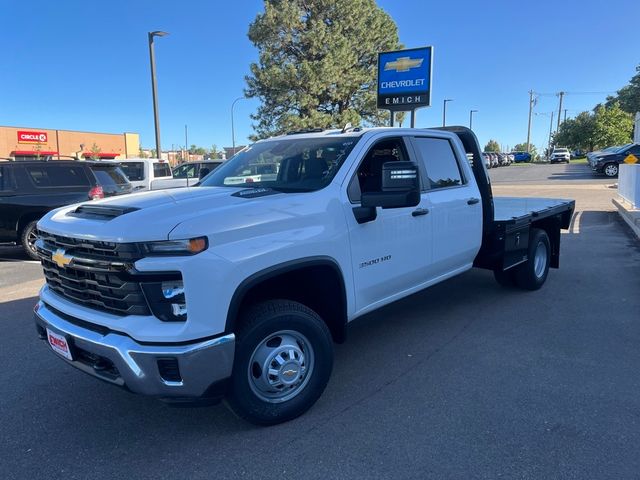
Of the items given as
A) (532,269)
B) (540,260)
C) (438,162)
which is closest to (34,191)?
(438,162)

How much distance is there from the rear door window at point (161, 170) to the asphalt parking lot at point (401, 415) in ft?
37.7

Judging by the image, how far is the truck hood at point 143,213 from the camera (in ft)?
8.73

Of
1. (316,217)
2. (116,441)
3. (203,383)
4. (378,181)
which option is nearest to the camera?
(203,383)

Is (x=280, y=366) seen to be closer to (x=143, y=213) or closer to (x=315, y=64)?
(x=143, y=213)

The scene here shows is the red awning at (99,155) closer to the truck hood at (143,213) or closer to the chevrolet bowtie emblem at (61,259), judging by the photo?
the truck hood at (143,213)

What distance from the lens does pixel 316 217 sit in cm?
328

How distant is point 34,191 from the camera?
8.84 metres

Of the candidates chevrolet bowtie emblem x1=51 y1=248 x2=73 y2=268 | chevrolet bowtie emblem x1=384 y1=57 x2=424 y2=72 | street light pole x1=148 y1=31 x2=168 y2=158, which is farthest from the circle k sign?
chevrolet bowtie emblem x1=51 y1=248 x2=73 y2=268

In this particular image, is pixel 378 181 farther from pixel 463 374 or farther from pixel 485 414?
pixel 485 414

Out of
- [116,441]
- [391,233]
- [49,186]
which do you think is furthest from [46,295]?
[49,186]

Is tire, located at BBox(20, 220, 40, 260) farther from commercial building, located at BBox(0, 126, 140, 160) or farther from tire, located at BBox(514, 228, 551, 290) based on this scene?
commercial building, located at BBox(0, 126, 140, 160)

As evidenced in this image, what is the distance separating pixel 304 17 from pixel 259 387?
30021 millimetres

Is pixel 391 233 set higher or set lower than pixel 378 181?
lower

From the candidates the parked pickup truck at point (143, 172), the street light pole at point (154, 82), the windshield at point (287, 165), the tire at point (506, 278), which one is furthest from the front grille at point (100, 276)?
the street light pole at point (154, 82)
